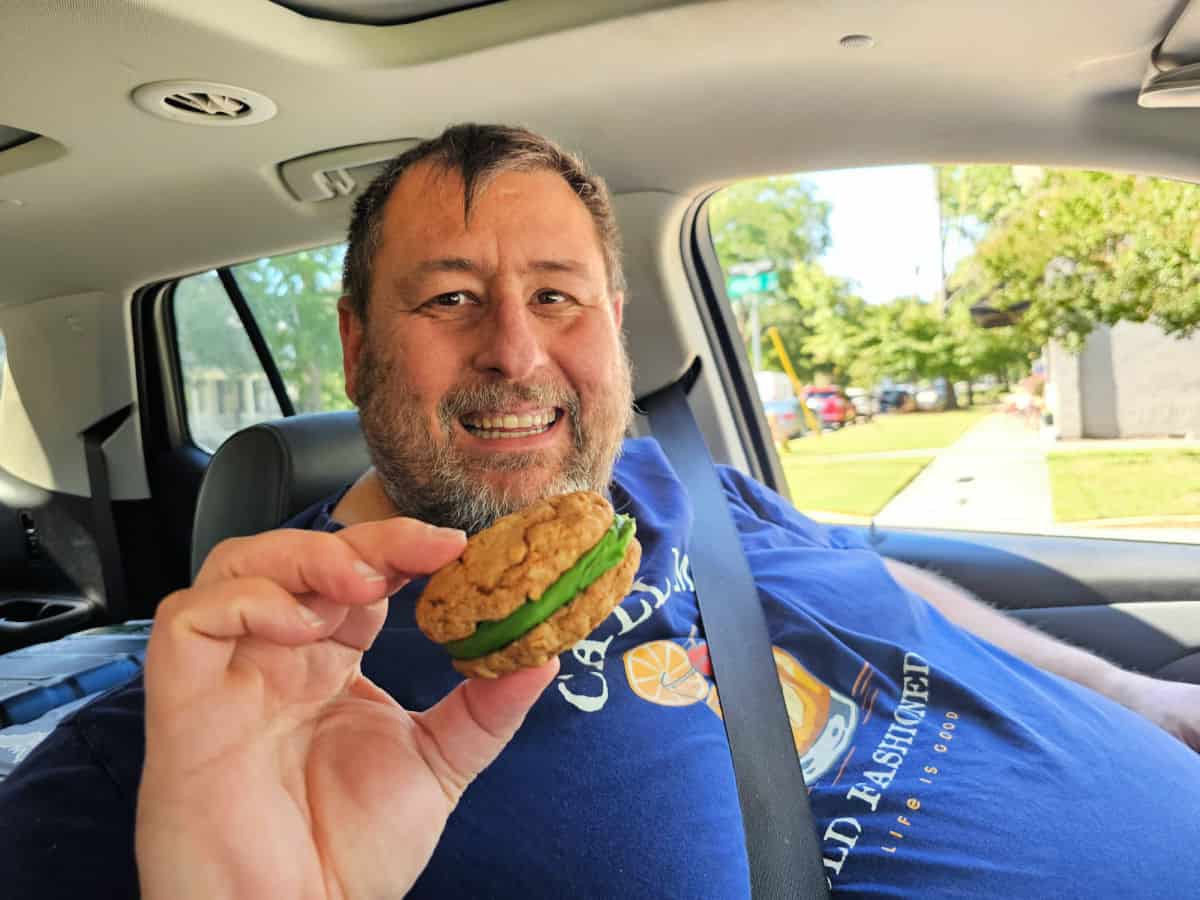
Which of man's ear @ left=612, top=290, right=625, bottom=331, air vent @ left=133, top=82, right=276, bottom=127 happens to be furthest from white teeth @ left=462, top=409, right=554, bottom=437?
air vent @ left=133, top=82, right=276, bottom=127

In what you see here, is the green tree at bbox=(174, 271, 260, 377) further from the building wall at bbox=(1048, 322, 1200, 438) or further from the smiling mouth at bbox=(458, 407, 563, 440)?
the building wall at bbox=(1048, 322, 1200, 438)

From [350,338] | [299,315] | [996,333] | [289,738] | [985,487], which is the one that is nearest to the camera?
[289,738]

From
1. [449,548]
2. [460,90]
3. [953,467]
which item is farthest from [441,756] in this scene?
[953,467]

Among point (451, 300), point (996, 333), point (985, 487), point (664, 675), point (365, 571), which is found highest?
point (451, 300)

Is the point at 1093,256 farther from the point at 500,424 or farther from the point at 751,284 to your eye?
the point at 500,424

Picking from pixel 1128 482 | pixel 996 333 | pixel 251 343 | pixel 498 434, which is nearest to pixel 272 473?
pixel 498 434

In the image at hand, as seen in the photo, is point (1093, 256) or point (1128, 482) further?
point (1128, 482)

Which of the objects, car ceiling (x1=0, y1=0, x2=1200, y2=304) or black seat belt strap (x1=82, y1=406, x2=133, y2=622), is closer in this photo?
car ceiling (x1=0, y1=0, x2=1200, y2=304)
